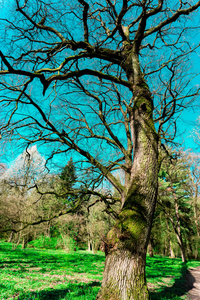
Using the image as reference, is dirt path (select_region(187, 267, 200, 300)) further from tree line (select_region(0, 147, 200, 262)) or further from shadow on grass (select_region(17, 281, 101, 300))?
tree line (select_region(0, 147, 200, 262))

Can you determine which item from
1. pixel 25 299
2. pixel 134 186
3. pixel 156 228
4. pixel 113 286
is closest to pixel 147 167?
pixel 134 186

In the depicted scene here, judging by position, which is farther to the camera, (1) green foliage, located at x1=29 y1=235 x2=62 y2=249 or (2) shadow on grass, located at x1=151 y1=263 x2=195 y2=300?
(1) green foliage, located at x1=29 y1=235 x2=62 y2=249

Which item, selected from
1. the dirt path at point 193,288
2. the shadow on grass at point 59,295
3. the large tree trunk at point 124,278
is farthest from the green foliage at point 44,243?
the large tree trunk at point 124,278

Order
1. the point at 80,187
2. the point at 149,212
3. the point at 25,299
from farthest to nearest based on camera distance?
1. the point at 80,187
2. the point at 25,299
3. the point at 149,212

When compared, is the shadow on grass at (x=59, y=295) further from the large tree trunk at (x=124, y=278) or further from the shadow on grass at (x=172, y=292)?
the large tree trunk at (x=124, y=278)

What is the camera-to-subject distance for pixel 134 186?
2.84 m

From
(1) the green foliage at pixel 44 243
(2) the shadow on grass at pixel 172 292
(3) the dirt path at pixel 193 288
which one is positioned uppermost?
(2) the shadow on grass at pixel 172 292

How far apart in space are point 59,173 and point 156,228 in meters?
21.0

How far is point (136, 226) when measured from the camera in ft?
8.15

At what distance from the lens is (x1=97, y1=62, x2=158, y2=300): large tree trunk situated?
2205 millimetres

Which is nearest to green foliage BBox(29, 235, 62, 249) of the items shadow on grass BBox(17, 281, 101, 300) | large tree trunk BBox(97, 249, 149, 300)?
shadow on grass BBox(17, 281, 101, 300)

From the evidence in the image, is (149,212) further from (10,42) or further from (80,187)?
(10,42)

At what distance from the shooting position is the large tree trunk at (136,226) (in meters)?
2.21

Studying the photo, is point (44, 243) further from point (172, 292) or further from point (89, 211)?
point (172, 292)
